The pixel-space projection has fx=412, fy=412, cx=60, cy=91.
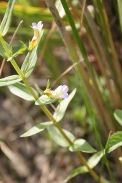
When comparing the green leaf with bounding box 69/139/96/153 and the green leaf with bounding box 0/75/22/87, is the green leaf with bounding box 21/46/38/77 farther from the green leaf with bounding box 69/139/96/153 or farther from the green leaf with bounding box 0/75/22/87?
the green leaf with bounding box 69/139/96/153

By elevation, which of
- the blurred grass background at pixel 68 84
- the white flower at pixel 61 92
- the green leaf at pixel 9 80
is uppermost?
the green leaf at pixel 9 80

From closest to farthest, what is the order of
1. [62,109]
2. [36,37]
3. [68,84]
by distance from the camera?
[36,37] < [62,109] < [68,84]

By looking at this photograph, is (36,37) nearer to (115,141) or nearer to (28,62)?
(28,62)

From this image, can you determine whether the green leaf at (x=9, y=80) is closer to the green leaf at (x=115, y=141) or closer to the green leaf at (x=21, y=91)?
the green leaf at (x=21, y=91)

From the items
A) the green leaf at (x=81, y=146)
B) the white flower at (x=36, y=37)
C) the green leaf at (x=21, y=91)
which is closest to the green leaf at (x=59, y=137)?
the green leaf at (x=81, y=146)

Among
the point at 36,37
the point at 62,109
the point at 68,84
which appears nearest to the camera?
the point at 36,37

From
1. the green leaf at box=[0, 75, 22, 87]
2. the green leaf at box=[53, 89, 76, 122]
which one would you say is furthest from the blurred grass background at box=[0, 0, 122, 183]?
the green leaf at box=[0, 75, 22, 87]

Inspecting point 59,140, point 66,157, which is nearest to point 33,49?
point 59,140

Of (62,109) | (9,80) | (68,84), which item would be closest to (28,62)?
(9,80)

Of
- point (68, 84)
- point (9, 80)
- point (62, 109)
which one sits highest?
point (9, 80)
